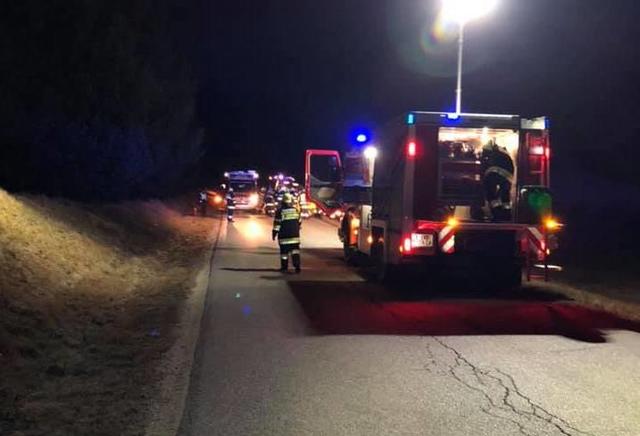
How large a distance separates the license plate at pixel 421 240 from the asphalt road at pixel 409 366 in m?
0.89

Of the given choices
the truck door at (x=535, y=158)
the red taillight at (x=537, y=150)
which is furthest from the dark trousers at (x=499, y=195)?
the red taillight at (x=537, y=150)

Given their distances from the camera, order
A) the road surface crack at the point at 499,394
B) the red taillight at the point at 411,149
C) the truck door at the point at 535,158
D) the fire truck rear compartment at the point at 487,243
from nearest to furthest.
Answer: the road surface crack at the point at 499,394, the red taillight at the point at 411,149, the fire truck rear compartment at the point at 487,243, the truck door at the point at 535,158

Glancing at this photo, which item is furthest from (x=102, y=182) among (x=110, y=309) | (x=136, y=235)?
(x=110, y=309)

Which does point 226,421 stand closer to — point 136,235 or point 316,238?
point 136,235

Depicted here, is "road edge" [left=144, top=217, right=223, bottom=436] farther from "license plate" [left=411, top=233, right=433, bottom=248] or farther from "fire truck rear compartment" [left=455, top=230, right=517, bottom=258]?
"fire truck rear compartment" [left=455, top=230, right=517, bottom=258]

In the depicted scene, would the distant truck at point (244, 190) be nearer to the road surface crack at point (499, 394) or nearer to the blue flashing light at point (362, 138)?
the blue flashing light at point (362, 138)

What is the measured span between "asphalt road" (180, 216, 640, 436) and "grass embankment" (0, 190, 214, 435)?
64cm

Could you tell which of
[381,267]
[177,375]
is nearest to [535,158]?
[381,267]

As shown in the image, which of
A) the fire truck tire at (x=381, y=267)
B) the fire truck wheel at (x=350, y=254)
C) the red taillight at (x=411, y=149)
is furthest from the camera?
the fire truck wheel at (x=350, y=254)

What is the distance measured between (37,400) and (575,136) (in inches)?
2046

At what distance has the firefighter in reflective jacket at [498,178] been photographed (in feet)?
42.2

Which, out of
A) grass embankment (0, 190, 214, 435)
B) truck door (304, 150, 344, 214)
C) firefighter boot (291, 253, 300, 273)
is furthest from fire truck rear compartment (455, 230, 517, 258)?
truck door (304, 150, 344, 214)

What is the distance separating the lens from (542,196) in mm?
12328

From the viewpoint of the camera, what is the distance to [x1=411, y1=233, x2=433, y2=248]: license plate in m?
12.3
